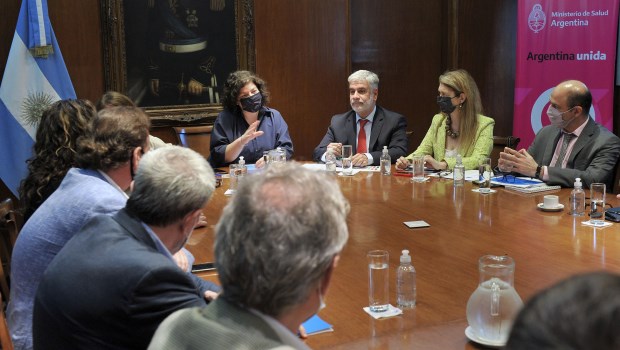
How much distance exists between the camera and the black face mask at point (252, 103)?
16.3 ft

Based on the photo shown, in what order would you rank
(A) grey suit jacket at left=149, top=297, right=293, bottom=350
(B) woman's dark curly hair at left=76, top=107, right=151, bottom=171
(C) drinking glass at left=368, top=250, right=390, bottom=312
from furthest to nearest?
(B) woman's dark curly hair at left=76, top=107, right=151, bottom=171 < (C) drinking glass at left=368, top=250, right=390, bottom=312 < (A) grey suit jacket at left=149, top=297, right=293, bottom=350

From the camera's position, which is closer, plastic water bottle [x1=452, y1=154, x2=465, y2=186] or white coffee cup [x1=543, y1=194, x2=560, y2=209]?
white coffee cup [x1=543, y1=194, x2=560, y2=209]

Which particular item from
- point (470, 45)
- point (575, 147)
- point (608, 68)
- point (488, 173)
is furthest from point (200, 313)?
point (470, 45)

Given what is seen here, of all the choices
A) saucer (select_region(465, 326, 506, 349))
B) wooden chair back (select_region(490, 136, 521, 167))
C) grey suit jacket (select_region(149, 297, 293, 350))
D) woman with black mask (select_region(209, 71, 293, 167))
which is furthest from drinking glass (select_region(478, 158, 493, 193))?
grey suit jacket (select_region(149, 297, 293, 350))

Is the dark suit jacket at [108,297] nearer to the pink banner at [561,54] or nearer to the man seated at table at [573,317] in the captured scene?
the man seated at table at [573,317]

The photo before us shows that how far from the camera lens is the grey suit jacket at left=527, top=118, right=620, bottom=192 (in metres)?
3.93

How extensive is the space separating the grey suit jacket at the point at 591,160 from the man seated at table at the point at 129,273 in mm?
2645

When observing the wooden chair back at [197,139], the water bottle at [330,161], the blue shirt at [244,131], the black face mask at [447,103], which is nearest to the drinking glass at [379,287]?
the water bottle at [330,161]

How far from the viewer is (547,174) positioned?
3971 millimetres

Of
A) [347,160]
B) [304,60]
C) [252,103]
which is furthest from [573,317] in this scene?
[304,60]

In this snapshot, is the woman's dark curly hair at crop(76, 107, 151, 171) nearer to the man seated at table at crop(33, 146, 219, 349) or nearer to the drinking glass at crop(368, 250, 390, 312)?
the man seated at table at crop(33, 146, 219, 349)

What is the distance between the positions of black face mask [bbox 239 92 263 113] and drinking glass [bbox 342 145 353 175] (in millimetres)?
794

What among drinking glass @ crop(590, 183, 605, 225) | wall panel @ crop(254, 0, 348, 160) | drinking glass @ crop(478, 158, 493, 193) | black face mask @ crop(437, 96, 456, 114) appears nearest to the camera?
drinking glass @ crop(590, 183, 605, 225)

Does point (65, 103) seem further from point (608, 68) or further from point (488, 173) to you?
point (608, 68)
